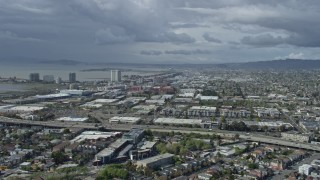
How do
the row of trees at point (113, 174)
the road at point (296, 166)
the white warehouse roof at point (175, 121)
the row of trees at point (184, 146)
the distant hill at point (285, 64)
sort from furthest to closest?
the distant hill at point (285, 64) → the white warehouse roof at point (175, 121) → the row of trees at point (184, 146) → the road at point (296, 166) → the row of trees at point (113, 174)

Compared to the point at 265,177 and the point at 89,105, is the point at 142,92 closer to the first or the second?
the point at 89,105

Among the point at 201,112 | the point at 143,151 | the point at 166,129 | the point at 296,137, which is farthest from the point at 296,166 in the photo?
the point at 201,112

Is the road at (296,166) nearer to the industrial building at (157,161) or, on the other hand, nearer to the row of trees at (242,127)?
the industrial building at (157,161)

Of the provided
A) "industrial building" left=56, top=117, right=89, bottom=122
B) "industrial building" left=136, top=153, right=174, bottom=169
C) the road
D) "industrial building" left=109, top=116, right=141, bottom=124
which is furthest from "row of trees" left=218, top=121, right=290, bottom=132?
"industrial building" left=136, top=153, right=174, bottom=169

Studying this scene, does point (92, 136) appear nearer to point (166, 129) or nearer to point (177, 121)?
point (166, 129)

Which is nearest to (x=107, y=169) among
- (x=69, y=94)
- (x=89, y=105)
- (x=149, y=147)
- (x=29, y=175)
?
(x=29, y=175)

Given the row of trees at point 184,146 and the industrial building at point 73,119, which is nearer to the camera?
the row of trees at point 184,146

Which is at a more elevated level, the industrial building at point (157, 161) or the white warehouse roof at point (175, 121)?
the industrial building at point (157, 161)

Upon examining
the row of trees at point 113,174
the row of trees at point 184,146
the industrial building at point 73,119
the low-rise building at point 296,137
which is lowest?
the low-rise building at point 296,137

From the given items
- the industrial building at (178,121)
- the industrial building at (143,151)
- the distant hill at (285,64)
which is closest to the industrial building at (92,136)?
the industrial building at (143,151)
